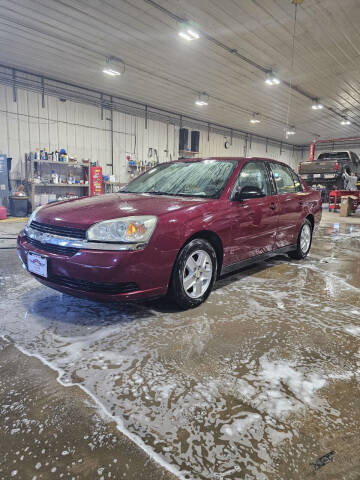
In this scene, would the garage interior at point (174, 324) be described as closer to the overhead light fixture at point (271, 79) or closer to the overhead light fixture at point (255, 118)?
the overhead light fixture at point (271, 79)

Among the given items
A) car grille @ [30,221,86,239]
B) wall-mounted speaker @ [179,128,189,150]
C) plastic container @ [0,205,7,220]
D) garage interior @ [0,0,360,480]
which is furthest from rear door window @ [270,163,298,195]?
wall-mounted speaker @ [179,128,189,150]

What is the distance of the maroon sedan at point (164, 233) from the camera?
196 cm

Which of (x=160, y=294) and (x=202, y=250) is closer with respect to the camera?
(x=160, y=294)

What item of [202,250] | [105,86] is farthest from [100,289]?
[105,86]

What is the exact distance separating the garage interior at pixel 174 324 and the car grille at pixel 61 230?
0.61m

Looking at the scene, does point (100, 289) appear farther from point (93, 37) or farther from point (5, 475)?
point (93, 37)

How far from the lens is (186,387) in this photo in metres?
1.49

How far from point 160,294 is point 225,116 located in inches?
478

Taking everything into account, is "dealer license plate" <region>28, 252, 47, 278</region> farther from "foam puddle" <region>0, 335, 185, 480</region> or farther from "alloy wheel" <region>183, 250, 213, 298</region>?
"alloy wheel" <region>183, 250, 213, 298</region>

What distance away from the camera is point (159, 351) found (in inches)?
71.0

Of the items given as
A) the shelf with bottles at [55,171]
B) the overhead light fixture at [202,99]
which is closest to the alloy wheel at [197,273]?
the shelf with bottles at [55,171]

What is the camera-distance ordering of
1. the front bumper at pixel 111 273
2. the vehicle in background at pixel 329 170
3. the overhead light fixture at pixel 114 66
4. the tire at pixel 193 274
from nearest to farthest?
the front bumper at pixel 111 273
the tire at pixel 193 274
the overhead light fixture at pixel 114 66
the vehicle in background at pixel 329 170

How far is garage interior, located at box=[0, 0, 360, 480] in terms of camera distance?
115cm

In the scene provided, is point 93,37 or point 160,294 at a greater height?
point 93,37
